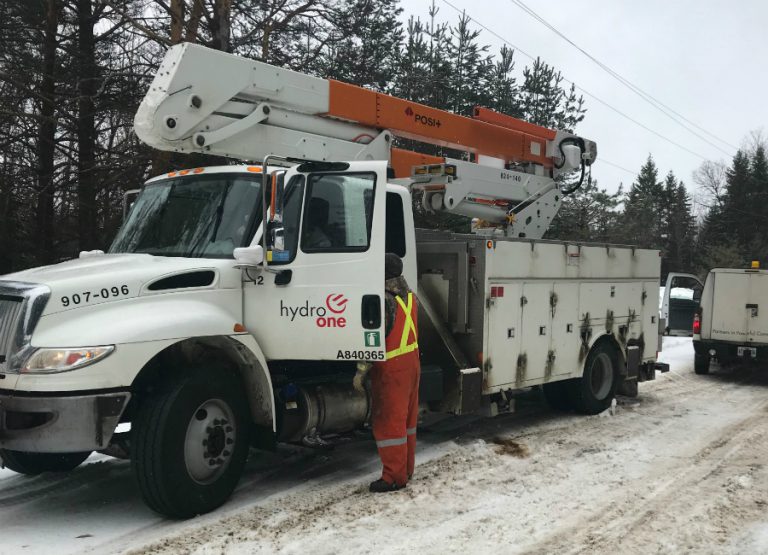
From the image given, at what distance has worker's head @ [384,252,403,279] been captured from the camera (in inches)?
225

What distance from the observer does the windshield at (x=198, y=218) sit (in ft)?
18.1

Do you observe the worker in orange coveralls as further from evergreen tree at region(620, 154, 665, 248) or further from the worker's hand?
evergreen tree at region(620, 154, 665, 248)

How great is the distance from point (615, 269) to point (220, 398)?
591 cm

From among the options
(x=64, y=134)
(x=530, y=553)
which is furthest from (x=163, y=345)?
(x=64, y=134)

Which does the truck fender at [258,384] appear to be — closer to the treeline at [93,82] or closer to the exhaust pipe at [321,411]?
the exhaust pipe at [321,411]

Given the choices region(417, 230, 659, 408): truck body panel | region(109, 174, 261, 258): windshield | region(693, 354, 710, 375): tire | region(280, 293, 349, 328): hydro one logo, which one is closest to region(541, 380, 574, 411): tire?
region(417, 230, 659, 408): truck body panel

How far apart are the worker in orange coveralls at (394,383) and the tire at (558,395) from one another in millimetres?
3715

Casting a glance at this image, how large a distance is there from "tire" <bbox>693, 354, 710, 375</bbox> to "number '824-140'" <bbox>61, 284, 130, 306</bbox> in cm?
1117

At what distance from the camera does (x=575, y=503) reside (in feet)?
18.0

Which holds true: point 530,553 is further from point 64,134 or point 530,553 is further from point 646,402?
point 64,134

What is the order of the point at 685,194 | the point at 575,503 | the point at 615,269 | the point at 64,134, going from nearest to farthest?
the point at 575,503 < the point at 615,269 < the point at 64,134 < the point at 685,194

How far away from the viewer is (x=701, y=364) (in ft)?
42.8

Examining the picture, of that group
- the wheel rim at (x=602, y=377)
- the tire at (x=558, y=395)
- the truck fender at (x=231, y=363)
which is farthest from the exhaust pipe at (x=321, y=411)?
the wheel rim at (x=602, y=377)

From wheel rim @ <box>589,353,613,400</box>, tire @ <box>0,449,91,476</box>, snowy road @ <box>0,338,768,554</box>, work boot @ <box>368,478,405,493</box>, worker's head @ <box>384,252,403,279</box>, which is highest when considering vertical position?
worker's head @ <box>384,252,403,279</box>
